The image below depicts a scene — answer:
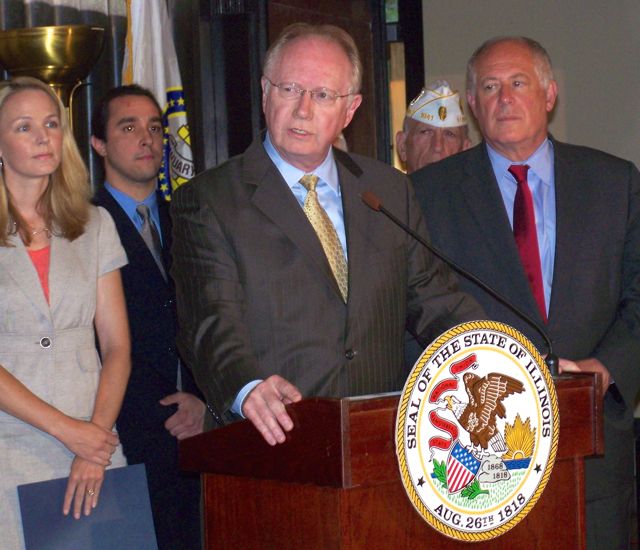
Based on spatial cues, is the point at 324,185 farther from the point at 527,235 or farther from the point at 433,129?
the point at 433,129

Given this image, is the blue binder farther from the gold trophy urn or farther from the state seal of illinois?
the gold trophy urn

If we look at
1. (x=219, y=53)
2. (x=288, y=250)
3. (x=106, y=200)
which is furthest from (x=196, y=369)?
(x=219, y=53)

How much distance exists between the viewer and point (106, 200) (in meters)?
3.46

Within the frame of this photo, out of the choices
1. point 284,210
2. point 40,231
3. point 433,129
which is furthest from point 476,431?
point 433,129

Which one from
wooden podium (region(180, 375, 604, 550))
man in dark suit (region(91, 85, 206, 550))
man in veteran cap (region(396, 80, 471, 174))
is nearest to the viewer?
wooden podium (region(180, 375, 604, 550))

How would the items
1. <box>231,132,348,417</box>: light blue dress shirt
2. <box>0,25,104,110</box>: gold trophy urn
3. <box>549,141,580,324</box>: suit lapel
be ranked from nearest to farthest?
<box>231,132,348,417</box>: light blue dress shirt
<box>549,141,580,324</box>: suit lapel
<box>0,25,104,110</box>: gold trophy urn

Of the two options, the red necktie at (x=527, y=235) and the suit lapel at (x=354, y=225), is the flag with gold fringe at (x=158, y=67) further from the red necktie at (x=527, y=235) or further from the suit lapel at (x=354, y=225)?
the suit lapel at (x=354, y=225)

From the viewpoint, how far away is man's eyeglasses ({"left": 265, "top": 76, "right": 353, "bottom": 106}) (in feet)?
7.57

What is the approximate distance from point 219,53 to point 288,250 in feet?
9.06

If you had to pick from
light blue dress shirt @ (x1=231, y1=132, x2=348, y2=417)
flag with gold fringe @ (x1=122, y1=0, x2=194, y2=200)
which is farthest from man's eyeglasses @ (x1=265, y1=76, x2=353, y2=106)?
flag with gold fringe @ (x1=122, y1=0, x2=194, y2=200)

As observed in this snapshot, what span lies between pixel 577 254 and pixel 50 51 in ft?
7.12

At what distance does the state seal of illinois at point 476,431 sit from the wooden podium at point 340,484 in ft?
0.16

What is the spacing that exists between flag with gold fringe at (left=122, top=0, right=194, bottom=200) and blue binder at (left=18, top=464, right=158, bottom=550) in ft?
7.06

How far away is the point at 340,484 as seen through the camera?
5.36 feet
